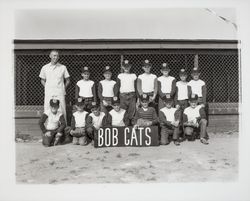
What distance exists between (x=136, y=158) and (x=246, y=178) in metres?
1.45

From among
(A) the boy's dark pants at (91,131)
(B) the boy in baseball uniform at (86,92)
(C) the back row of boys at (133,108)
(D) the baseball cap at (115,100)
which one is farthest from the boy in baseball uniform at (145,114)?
(B) the boy in baseball uniform at (86,92)

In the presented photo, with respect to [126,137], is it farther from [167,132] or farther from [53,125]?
[53,125]

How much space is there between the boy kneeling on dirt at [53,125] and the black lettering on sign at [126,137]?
1.90 ft

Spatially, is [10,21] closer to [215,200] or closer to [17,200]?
[17,200]

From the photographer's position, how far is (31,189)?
17.2 feet

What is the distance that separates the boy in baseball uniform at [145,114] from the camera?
20.2 ft

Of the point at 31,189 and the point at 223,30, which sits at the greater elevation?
the point at 223,30

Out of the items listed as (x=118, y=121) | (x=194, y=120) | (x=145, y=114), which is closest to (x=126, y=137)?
(x=118, y=121)

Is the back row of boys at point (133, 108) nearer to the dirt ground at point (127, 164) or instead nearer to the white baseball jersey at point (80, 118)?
the white baseball jersey at point (80, 118)

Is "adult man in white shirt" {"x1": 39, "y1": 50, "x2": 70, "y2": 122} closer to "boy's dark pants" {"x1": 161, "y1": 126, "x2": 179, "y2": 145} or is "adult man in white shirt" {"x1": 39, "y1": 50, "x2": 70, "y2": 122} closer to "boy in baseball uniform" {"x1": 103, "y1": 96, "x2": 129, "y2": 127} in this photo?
"boy in baseball uniform" {"x1": 103, "y1": 96, "x2": 129, "y2": 127}

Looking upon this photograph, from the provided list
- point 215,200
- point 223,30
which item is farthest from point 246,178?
point 223,30

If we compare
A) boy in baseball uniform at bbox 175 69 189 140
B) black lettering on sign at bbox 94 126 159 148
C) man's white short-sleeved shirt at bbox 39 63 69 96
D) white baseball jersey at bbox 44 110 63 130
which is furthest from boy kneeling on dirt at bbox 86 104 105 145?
boy in baseball uniform at bbox 175 69 189 140

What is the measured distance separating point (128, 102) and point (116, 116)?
0.29m

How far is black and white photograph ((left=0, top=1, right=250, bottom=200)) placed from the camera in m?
5.33
